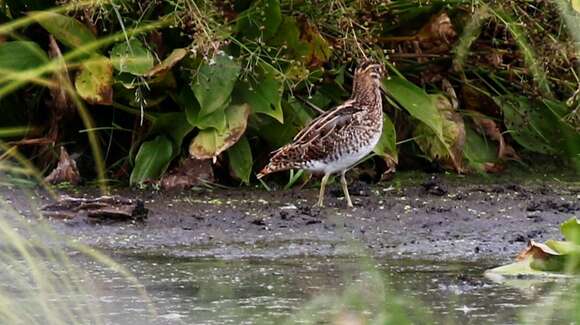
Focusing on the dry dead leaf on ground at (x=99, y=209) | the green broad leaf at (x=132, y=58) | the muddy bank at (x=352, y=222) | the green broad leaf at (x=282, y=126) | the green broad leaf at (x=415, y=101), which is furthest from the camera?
the green broad leaf at (x=415, y=101)

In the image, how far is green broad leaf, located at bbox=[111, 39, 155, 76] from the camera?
7.77 m

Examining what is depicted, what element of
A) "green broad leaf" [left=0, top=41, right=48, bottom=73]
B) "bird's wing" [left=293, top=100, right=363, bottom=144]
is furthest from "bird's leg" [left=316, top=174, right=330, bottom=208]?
"green broad leaf" [left=0, top=41, right=48, bottom=73]

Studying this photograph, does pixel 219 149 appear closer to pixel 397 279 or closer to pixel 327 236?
pixel 327 236

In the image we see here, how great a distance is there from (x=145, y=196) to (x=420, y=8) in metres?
2.19

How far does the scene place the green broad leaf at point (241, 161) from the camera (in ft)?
27.0

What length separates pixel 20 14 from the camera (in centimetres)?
841

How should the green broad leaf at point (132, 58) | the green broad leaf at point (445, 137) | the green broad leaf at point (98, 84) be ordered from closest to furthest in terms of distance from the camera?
the green broad leaf at point (132, 58)
the green broad leaf at point (98, 84)
the green broad leaf at point (445, 137)

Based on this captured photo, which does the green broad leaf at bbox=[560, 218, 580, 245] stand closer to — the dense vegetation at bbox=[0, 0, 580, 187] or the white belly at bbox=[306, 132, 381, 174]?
the dense vegetation at bbox=[0, 0, 580, 187]

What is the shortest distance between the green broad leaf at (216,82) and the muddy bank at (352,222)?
525 mm

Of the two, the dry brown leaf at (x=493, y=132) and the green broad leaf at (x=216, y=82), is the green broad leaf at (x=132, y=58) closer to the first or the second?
the green broad leaf at (x=216, y=82)

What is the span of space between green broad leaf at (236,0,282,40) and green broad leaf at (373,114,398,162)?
0.99 m

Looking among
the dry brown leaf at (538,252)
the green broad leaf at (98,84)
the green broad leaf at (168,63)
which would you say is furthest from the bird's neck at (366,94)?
the dry brown leaf at (538,252)

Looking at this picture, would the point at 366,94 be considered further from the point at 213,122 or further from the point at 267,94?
the point at 213,122

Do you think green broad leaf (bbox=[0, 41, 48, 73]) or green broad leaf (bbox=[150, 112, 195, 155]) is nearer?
green broad leaf (bbox=[0, 41, 48, 73])
